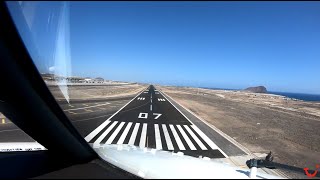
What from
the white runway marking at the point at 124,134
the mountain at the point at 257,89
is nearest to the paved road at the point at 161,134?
the white runway marking at the point at 124,134

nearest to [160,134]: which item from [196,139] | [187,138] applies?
[187,138]

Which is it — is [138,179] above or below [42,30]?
below

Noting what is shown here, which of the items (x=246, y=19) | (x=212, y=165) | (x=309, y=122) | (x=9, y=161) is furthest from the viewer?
(x=309, y=122)

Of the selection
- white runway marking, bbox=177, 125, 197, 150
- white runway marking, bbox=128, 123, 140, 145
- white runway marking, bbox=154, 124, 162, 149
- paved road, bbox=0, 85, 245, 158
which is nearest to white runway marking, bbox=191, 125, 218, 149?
paved road, bbox=0, 85, 245, 158

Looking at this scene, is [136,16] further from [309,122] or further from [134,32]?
[309,122]

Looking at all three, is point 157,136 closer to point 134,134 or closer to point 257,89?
point 134,134

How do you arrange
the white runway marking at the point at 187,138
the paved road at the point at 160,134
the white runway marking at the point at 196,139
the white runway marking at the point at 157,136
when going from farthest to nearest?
the white runway marking at the point at 196,139 < the white runway marking at the point at 187,138 < the white runway marking at the point at 157,136 < the paved road at the point at 160,134

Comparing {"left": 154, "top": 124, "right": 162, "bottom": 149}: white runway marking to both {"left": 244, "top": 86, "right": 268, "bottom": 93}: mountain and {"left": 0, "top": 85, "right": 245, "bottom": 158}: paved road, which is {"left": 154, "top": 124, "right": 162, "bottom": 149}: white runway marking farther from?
{"left": 244, "top": 86, "right": 268, "bottom": 93}: mountain

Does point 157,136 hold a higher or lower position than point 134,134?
lower

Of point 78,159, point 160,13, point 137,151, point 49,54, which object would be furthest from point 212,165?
point 49,54

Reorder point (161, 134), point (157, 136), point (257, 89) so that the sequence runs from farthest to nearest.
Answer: point (161, 134) < point (157, 136) < point (257, 89)

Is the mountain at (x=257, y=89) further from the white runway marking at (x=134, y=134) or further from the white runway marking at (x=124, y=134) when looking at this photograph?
the white runway marking at (x=134, y=134)
